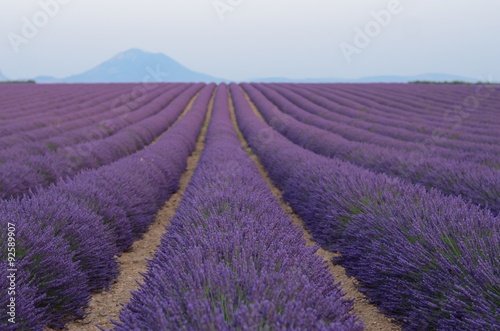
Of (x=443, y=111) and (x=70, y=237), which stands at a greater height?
(x=70, y=237)

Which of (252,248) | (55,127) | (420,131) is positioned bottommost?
(420,131)

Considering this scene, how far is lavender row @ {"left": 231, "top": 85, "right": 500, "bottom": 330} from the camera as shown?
8.13 ft

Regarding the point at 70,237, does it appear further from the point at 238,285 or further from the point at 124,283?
the point at 238,285

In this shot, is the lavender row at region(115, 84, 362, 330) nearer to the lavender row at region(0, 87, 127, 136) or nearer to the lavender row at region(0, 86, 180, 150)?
the lavender row at region(0, 86, 180, 150)

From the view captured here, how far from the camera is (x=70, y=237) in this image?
3.51m

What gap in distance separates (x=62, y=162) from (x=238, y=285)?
20.1ft

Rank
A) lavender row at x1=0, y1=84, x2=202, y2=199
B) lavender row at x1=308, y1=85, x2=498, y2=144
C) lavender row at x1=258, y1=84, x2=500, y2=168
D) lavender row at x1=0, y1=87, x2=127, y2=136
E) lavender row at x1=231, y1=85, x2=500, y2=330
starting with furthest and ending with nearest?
lavender row at x1=0, y1=87, x2=127, y2=136
lavender row at x1=308, y1=85, x2=498, y2=144
lavender row at x1=258, y1=84, x2=500, y2=168
lavender row at x1=0, y1=84, x2=202, y2=199
lavender row at x1=231, y1=85, x2=500, y2=330

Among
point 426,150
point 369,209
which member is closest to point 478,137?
point 426,150

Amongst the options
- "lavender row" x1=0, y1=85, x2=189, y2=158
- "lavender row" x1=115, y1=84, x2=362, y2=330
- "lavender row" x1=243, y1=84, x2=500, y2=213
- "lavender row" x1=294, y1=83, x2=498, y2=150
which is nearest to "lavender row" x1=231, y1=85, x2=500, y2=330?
"lavender row" x1=115, y1=84, x2=362, y2=330

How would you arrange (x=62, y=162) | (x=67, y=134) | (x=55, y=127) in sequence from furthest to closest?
(x=55, y=127) < (x=67, y=134) < (x=62, y=162)

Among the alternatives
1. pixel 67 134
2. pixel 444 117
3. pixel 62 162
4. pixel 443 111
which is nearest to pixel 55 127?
pixel 67 134

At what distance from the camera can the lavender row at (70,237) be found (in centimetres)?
282

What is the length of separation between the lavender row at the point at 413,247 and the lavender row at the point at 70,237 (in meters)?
2.00

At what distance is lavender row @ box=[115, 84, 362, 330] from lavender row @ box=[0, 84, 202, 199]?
2.29 meters
